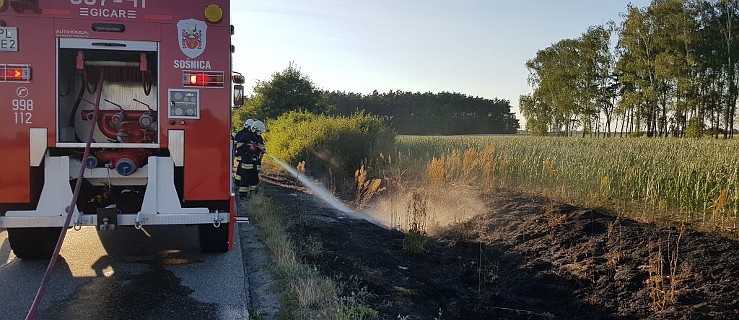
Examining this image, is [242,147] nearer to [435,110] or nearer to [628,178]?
[628,178]

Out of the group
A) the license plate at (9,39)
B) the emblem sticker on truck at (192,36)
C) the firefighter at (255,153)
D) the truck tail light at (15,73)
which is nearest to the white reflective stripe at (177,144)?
the emblem sticker on truck at (192,36)

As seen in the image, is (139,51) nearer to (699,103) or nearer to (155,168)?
(155,168)

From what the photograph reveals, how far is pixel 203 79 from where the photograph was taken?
637 cm

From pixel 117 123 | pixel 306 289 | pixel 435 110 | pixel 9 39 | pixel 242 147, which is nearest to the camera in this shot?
pixel 306 289

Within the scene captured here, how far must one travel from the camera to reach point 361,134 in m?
19.5

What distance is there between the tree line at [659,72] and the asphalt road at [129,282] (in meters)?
34.0

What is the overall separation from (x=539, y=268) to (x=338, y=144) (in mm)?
12026

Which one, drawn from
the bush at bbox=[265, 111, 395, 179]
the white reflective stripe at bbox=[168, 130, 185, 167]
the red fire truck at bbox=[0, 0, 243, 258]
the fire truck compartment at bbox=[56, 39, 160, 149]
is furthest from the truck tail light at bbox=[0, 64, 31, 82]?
the bush at bbox=[265, 111, 395, 179]

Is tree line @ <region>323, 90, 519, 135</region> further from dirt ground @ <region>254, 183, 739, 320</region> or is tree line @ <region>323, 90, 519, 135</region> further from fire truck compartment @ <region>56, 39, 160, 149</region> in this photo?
fire truck compartment @ <region>56, 39, 160, 149</region>

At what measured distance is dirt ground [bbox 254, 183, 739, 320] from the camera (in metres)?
6.07

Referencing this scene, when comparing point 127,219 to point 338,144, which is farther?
point 338,144

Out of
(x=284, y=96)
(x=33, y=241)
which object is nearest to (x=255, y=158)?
(x=33, y=241)

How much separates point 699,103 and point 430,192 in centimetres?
3110

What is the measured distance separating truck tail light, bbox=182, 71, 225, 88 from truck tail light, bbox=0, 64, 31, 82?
144 cm
